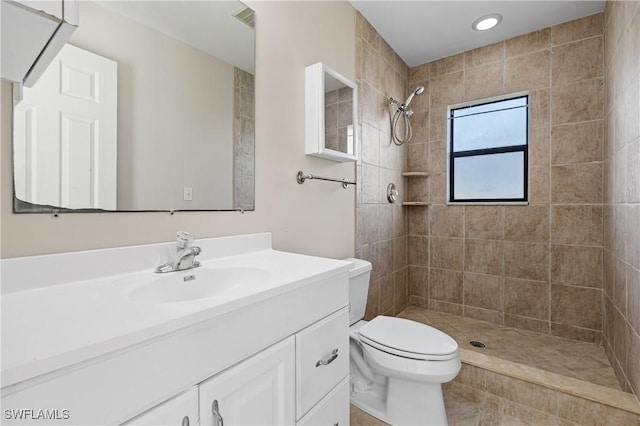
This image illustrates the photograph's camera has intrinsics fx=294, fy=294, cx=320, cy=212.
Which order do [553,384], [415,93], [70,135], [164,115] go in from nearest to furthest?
[70,135]
[164,115]
[553,384]
[415,93]

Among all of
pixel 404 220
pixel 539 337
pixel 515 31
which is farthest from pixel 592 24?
pixel 539 337

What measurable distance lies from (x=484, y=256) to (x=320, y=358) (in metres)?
2.12

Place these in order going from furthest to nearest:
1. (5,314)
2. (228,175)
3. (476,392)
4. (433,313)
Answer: (433,313), (476,392), (228,175), (5,314)

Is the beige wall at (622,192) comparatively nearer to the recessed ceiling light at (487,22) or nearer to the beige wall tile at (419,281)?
the recessed ceiling light at (487,22)

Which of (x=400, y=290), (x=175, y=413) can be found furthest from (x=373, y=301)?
(x=175, y=413)

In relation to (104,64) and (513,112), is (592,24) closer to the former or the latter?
(513,112)

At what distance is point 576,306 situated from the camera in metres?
2.17

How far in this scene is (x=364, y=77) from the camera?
215 centimetres

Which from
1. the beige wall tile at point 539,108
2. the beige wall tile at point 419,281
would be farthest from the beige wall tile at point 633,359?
the beige wall tile at point 539,108

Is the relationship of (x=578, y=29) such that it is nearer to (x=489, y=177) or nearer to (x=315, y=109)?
(x=489, y=177)

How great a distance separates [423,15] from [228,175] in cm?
190

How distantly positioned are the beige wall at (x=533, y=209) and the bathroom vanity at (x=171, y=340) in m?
1.94

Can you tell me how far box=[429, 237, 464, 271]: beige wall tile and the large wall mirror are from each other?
2.02 meters

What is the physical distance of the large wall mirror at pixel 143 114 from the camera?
0.80m
